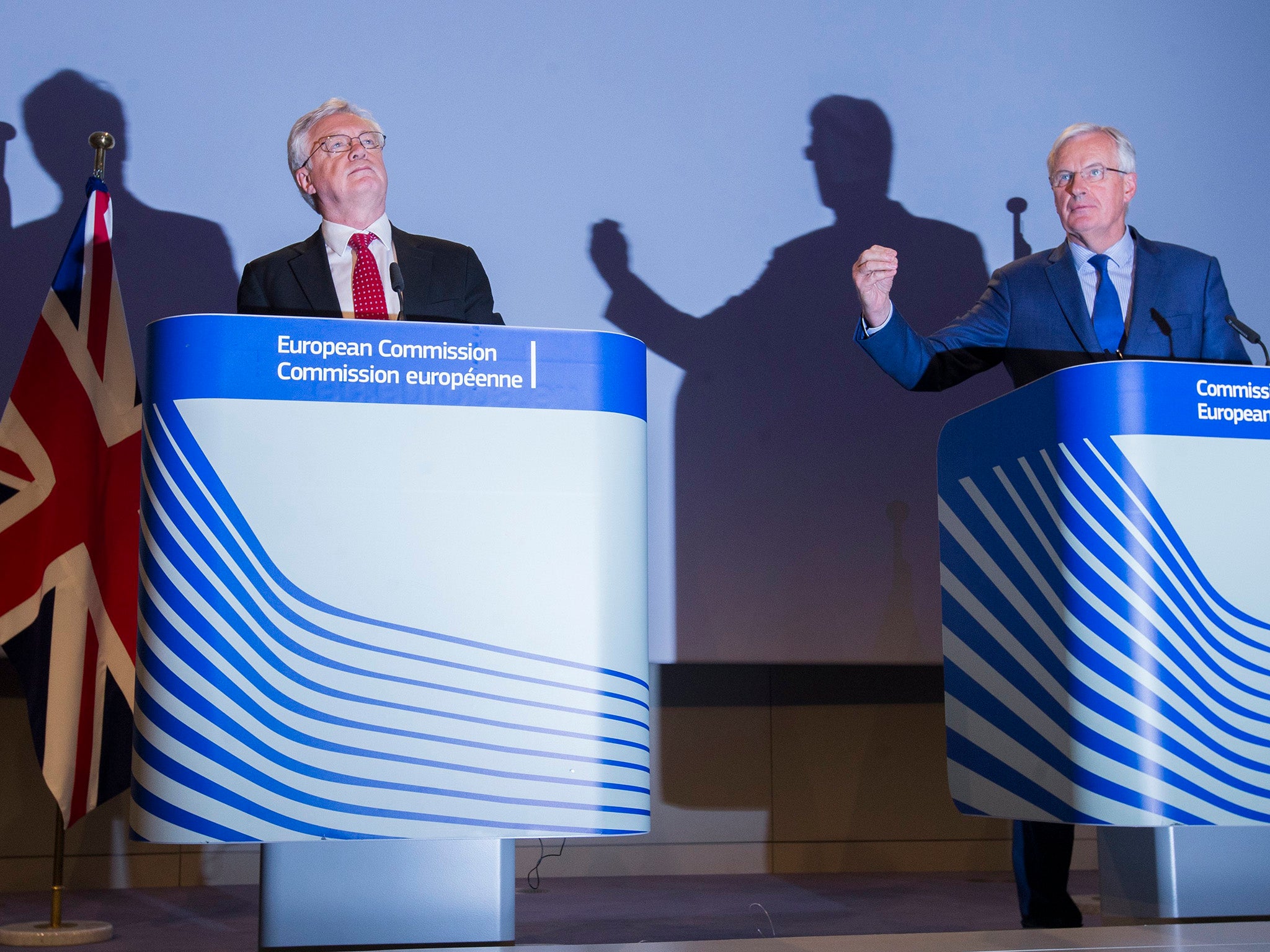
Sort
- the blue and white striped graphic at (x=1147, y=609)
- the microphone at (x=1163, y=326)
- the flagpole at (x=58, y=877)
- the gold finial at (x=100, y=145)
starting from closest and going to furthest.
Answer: the blue and white striped graphic at (x=1147, y=609) → the microphone at (x=1163, y=326) → the flagpole at (x=58, y=877) → the gold finial at (x=100, y=145)

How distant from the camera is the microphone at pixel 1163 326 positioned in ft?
6.28

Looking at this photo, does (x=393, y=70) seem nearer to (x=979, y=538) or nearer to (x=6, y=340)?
(x=6, y=340)

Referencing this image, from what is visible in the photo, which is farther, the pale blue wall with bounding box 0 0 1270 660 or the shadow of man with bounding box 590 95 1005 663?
Result: the shadow of man with bounding box 590 95 1005 663

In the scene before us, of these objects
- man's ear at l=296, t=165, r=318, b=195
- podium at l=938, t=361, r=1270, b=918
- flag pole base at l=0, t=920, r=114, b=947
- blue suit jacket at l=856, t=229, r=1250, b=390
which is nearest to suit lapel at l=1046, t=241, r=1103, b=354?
blue suit jacket at l=856, t=229, r=1250, b=390

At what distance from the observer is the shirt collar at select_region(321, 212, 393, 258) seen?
219cm

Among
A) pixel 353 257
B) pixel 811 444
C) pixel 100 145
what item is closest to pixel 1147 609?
pixel 353 257

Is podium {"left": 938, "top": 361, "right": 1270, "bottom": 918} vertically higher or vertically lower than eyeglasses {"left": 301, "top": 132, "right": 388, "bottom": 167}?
lower

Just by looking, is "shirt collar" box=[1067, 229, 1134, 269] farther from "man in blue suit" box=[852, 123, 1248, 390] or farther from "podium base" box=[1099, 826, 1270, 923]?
"podium base" box=[1099, 826, 1270, 923]

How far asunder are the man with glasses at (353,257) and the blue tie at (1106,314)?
107cm

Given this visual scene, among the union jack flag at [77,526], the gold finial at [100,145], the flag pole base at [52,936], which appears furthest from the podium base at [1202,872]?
the gold finial at [100,145]

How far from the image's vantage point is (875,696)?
141 inches

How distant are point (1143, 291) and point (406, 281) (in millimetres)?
1296

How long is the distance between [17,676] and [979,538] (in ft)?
8.21

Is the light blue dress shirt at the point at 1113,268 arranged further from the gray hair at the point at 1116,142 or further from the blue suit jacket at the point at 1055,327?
the gray hair at the point at 1116,142
